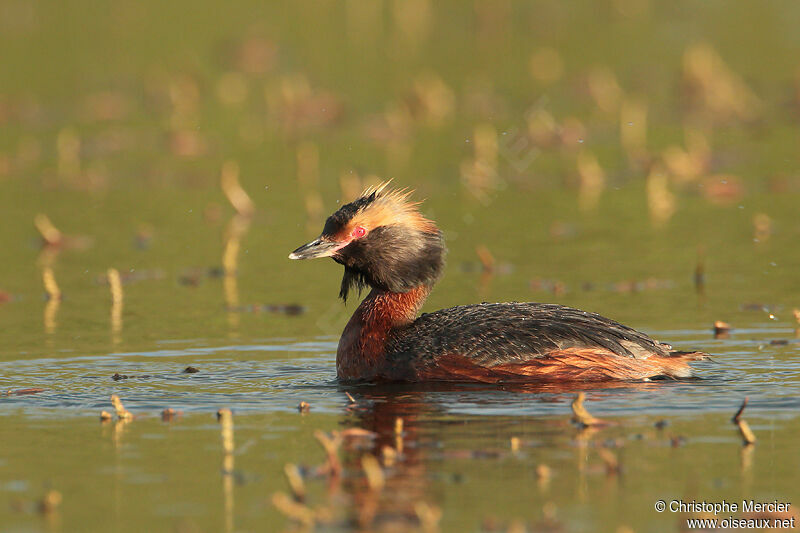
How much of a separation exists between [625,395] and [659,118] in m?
17.5

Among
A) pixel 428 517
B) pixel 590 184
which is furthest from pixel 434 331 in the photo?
pixel 590 184

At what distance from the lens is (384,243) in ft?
45.4

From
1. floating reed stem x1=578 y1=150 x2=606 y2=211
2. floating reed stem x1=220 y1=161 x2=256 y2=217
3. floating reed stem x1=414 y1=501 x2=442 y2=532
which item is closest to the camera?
floating reed stem x1=414 y1=501 x2=442 y2=532

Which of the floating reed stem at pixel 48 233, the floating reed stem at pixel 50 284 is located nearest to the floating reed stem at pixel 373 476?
the floating reed stem at pixel 50 284

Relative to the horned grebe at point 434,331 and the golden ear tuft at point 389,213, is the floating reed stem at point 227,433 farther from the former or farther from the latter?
the golden ear tuft at point 389,213

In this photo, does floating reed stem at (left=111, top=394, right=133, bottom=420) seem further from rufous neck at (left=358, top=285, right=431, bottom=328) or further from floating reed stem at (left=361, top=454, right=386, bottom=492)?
rufous neck at (left=358, top=285, right=431, bottom=328)

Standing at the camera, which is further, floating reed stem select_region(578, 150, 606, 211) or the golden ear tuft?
floating reed stem select_region(578, 150, 606, 211)

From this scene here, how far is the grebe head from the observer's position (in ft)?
45.2

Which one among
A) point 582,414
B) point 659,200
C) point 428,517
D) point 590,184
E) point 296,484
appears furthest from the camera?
point 590,184

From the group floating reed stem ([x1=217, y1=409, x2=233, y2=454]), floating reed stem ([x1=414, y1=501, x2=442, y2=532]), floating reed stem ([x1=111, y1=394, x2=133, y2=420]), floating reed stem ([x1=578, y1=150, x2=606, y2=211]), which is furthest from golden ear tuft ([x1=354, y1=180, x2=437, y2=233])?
floating reed stem ([x1=578, y1=150, x2=606, y2=211])

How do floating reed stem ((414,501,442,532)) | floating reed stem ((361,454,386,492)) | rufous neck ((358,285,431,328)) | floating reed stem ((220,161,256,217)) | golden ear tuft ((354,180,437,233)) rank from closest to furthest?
floating reed stem ((414,501,442,532)), floating reed stem ((361,454,386,492)), rufous neck ((358,285,431,328)), golden ear tuft ((354,180,437,233)), floating reed stem ((220,161,256,217))

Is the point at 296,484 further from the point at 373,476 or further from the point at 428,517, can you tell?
the point at 428,517

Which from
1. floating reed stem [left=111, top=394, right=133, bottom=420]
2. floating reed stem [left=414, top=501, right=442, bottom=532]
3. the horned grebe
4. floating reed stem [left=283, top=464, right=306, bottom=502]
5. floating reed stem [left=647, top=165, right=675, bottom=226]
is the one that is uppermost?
floating reed stem [left=647, top=165, right=675, bottom=226]

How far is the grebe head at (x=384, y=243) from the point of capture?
13.8 m
